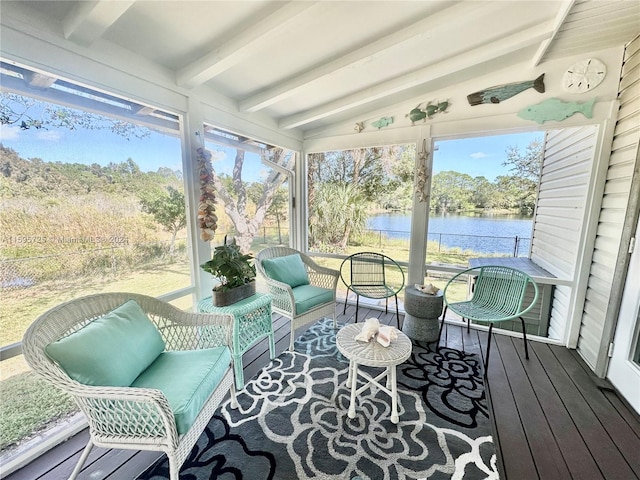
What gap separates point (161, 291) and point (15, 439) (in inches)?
41.5

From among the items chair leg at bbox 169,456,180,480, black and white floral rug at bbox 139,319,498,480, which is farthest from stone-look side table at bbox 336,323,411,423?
chair leg at bbox 169,456,180,480

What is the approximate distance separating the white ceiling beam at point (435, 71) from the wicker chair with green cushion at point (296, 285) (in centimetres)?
161

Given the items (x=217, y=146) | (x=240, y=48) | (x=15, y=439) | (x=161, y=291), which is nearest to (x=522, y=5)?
(x=240, y=48)

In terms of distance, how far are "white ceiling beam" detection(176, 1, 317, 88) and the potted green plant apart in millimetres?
1307

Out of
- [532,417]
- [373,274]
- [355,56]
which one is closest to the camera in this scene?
[532,417]

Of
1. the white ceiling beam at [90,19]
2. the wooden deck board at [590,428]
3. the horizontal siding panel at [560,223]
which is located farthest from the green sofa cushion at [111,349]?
the horizontal siding panel at [560,223]

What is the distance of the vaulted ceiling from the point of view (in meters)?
1.49

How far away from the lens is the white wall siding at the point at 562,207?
2469 mm

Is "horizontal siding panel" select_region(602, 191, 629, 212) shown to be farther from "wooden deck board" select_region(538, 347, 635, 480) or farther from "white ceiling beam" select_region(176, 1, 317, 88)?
"white ceiling beam" select_region(176, 1, 317, 88)

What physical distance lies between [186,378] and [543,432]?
7.08 ft

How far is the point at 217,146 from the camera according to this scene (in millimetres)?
2633

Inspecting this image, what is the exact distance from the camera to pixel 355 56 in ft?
6.59

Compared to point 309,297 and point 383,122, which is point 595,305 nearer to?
point 309,297

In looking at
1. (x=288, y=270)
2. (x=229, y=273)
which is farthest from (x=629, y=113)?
(x=229, y=273)
